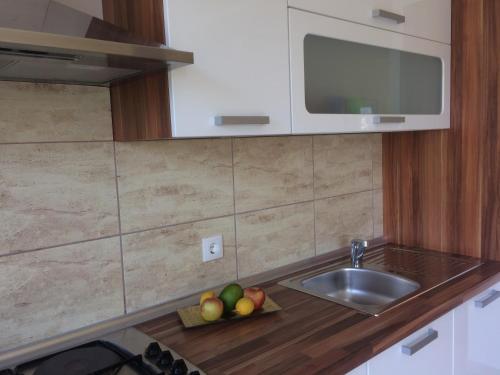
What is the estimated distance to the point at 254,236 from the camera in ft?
5.36

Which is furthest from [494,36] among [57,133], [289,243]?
[57,133]

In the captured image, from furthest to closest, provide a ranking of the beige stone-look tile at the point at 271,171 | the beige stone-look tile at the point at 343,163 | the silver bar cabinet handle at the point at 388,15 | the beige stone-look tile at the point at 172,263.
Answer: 1. the beige stone-look tile at the point at 343,163
2. the beige stone-look tile at the point at 271,171
3. the silver bar cabinet handle at the point at 388,15
4. the beige stone-look tile at the point at 172,263

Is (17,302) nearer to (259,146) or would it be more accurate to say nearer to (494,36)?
(259,146)

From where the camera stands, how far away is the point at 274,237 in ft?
5.60

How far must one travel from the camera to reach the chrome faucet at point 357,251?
1.75 metres

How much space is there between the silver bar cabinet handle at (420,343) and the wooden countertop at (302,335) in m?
0.05

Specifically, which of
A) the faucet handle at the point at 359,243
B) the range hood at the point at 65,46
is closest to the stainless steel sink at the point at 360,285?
the faucet handle at the point at 359,243

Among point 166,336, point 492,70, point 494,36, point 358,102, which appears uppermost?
point 494,36

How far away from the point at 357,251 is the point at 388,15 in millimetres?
887

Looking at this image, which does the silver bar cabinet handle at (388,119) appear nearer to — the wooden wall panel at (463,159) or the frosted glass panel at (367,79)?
the frosted glass panel at (367,79)

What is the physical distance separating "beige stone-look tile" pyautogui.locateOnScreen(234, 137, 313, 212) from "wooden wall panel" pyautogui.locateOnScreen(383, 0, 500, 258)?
554mm

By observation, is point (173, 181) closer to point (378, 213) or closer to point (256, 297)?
point (256, 297)

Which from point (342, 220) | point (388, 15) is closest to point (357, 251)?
point (342, 220)

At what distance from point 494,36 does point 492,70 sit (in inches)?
5.2
